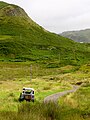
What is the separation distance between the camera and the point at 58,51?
179875mm

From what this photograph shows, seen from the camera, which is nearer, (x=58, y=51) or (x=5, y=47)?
(x=5, y=47)

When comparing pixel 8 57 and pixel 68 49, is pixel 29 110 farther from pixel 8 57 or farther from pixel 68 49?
pixel 68 49

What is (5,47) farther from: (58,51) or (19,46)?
(58,51)

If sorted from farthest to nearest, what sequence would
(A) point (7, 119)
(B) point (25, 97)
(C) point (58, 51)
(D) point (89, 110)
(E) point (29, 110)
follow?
(C) point (58, 51) < (B) point (25, 97) < (D) point (89, 110) < (E) point (29, 110) < (A) point (7, 119)

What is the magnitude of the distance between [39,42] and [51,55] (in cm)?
3437

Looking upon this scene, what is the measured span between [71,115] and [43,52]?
155m

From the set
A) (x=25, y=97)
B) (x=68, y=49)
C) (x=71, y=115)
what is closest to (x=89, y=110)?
(x=71, y=115)

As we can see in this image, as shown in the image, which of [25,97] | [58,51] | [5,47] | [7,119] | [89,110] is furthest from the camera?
[58,51]

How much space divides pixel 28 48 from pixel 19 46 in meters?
5.03

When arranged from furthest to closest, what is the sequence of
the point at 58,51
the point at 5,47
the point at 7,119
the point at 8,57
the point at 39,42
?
the point at 39,42, the point at 58,51, the point at 5,47, the point at 8,57, the point at 7,119

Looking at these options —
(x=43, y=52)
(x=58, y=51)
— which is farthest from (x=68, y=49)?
(x=43, y=52)

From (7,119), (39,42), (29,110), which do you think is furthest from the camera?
(39,42)

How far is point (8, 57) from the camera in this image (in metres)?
156

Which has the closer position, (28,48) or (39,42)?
(28,48)
